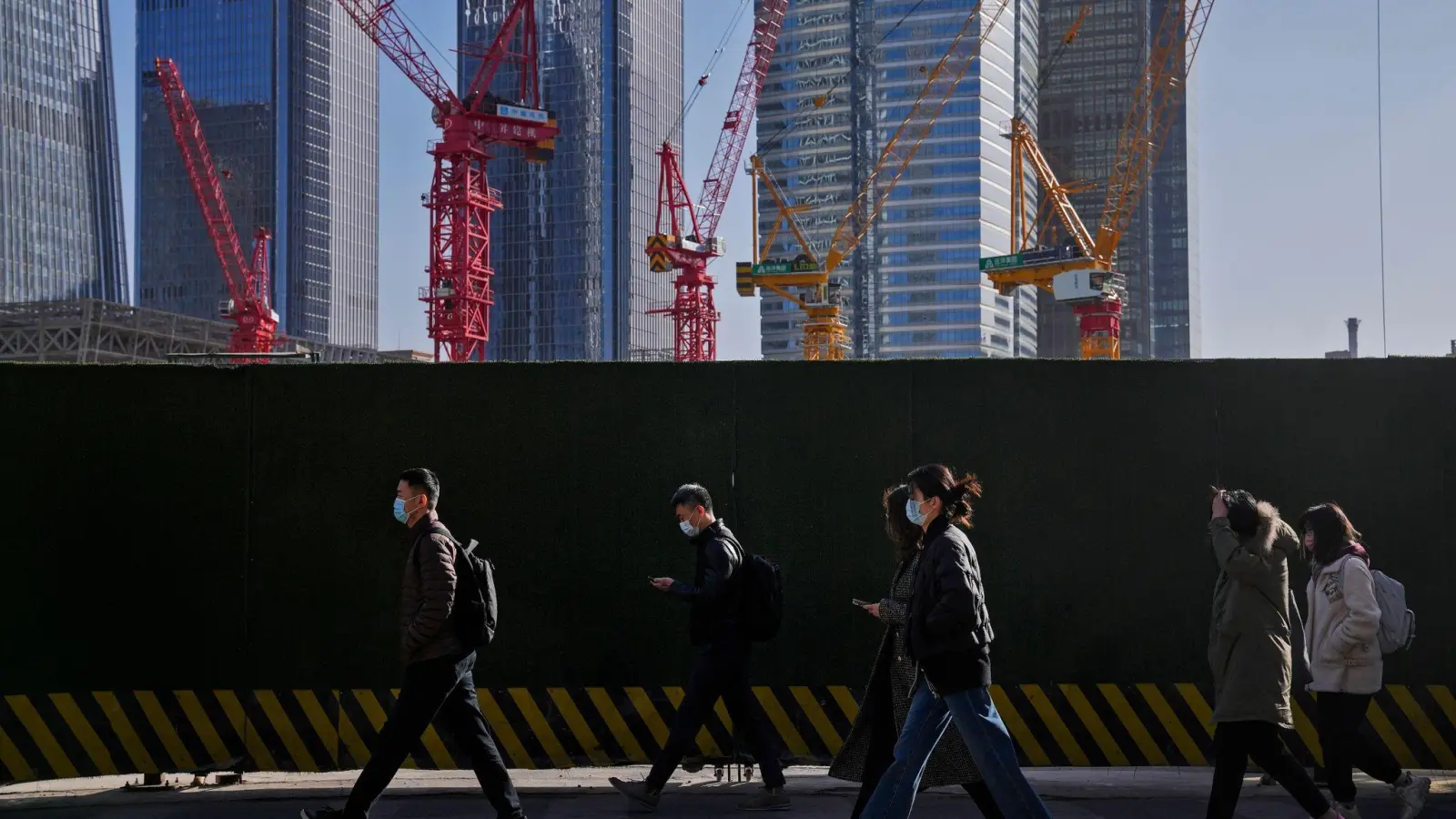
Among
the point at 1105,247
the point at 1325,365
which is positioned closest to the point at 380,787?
the point at 1325,365

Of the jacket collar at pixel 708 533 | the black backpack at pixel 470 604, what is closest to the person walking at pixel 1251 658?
the jacket collar at pixel 708 533

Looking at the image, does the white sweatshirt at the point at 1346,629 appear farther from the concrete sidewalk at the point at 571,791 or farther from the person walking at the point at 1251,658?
the concrete sidewalk at the point at 571,791

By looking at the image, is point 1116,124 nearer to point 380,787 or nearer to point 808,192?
point 808,192

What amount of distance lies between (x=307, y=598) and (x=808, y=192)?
15621 cm

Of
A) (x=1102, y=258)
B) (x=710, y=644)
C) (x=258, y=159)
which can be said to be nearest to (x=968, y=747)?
(x=710, y=644)

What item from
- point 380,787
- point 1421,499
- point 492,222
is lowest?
point 380,787

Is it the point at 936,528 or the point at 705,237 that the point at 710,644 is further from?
the point at 705,237

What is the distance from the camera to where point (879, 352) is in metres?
157

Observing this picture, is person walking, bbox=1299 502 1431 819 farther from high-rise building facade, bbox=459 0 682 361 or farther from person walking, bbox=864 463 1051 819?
high-rise building facade, bbox=459 0 682 361

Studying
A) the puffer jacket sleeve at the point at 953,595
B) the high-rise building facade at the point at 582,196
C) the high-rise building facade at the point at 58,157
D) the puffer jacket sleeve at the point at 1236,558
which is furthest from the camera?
the high-rise building facade at the point at 582,196

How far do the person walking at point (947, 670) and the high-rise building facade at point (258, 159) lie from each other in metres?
156

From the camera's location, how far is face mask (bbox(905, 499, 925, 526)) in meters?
6.34

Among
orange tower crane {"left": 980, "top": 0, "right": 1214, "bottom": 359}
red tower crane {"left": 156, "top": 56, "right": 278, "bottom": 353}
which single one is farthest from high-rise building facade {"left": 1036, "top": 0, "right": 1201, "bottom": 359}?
red tower crane {"left": 156, "top": 56, "right": 278, "bottom": 353}

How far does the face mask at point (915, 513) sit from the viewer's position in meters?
6.34
